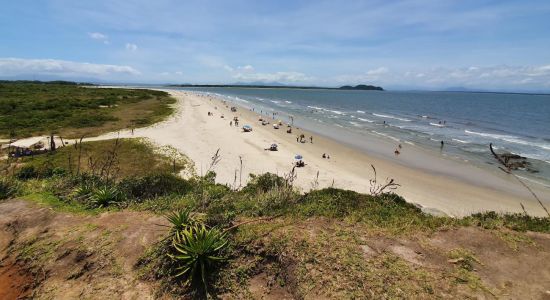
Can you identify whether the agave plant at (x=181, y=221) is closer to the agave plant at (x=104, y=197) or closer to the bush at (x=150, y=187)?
the agave plant at (x=104, y=197)

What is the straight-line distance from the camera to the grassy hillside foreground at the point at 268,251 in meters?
6.00

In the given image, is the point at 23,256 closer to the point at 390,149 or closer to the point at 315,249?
the point at 315,249

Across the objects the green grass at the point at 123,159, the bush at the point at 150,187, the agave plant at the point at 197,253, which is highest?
the agave plant at the point at 197,253

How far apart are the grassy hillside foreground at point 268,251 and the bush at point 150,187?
5.57 ft

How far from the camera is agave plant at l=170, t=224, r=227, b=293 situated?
20.6ft

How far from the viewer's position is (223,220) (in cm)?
771

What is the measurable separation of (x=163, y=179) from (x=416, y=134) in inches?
1681

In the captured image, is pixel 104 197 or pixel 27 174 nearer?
pixel 104 197

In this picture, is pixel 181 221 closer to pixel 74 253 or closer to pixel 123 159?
pixel 74 253

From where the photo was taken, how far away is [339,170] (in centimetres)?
2703

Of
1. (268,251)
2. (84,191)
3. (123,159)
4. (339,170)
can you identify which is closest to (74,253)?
(84,191)

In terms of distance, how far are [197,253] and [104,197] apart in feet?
16.6

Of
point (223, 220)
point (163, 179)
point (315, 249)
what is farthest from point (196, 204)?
point (163, 179)

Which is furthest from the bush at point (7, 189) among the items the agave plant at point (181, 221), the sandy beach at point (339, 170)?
the sandy beach at point (339, 170)
